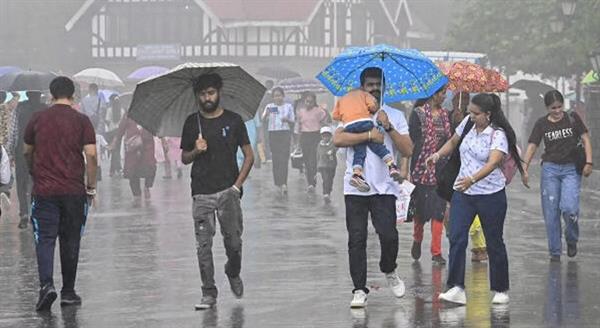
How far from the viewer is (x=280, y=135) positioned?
86.5 feet

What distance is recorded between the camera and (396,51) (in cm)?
1148

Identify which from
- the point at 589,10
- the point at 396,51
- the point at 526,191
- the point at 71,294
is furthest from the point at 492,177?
the point at 589,10

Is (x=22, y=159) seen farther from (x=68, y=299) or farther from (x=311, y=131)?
(x=68, y=299)

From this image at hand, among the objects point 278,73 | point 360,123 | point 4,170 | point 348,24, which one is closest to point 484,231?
point 360,123

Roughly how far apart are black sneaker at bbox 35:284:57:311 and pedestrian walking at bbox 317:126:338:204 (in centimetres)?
1248

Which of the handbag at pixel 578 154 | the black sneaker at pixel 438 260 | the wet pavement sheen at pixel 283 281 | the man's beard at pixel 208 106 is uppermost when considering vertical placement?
the man's beard at pixel 208 106

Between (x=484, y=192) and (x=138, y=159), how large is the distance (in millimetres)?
14314

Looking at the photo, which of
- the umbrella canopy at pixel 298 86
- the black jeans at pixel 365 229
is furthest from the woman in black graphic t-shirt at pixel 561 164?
the umbrella canopy at pixel 298 86

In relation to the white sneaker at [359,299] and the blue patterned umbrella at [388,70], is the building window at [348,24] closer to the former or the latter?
the blue patterned umbrella at [388,70]

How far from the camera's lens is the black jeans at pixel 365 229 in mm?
10844

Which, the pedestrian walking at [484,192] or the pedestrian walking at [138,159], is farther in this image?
the pedestrian walking at [138,159]

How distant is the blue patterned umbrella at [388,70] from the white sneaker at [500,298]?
168 cm

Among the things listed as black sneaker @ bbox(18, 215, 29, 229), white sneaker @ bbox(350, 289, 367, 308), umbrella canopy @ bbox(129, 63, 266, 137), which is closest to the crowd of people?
white sneaker @ bbox(350, 289, 367, 308)

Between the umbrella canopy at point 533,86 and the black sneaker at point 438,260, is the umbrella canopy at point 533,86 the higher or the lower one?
the higher one
